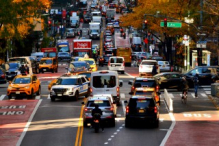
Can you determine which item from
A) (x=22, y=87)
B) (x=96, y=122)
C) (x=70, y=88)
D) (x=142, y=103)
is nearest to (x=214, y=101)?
(x=70, y=88)

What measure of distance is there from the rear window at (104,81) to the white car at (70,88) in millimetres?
3081

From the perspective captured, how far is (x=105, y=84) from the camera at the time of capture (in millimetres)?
44656

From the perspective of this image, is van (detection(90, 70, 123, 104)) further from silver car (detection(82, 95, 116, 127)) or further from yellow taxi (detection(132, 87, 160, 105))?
silver car (detection(82, 95, 116, 127))

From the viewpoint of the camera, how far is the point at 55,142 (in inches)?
1225

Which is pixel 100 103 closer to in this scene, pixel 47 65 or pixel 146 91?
pixel 146 91

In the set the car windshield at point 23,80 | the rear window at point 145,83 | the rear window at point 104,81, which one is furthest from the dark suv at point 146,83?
the car windshield at point 23,80

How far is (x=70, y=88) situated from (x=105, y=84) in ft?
11.7

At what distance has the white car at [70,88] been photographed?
47344mm

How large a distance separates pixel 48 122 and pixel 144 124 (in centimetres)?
531

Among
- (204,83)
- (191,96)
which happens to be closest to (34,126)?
(191,96)

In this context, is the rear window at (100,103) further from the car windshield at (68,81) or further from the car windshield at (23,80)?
the car windshield at (23,80)

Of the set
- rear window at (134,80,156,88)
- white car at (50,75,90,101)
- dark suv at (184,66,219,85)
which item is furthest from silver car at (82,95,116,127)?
dark suv at (184,66,219,85)

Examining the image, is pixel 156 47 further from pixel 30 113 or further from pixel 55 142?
pixel 55 142

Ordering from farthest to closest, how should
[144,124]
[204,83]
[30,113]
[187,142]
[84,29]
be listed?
[84,29], [204,83], [30,113], [144,124], [187,142]
